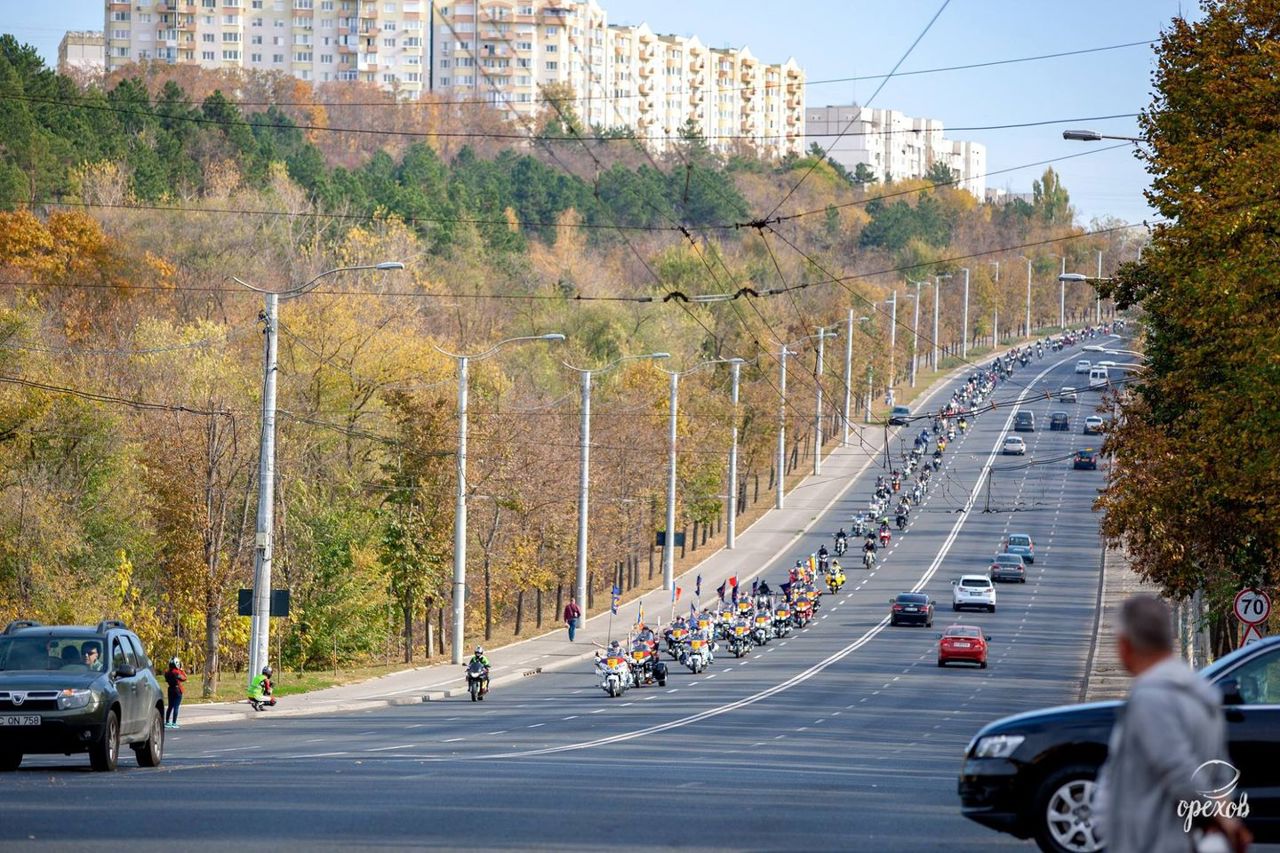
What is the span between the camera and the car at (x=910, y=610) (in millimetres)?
67688

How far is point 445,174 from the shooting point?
156250 mm

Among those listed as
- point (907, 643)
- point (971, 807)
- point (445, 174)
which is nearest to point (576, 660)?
point (907, 643)

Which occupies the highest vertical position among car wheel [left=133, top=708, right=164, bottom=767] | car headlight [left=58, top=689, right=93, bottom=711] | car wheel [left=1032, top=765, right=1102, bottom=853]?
car wheel [left=1032, top=765, right=1102, bottom=853]

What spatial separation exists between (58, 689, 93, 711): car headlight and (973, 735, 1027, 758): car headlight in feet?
34.4

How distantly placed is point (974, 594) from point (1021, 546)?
712 inches

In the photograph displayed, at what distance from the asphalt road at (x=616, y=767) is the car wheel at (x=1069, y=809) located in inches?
57.0

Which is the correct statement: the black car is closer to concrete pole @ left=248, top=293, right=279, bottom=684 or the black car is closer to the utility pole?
concrete pole @ left=248, top=293, right=279, bottom=684

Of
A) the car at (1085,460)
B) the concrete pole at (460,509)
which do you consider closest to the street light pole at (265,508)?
the concrete pole at (460,509)

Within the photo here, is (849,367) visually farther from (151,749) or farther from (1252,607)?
(151,749)

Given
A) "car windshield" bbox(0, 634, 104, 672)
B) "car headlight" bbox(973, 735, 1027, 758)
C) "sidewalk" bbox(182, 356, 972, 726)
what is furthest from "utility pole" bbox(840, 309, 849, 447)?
"car headlight" bbox(973, 735, 1027, 758)

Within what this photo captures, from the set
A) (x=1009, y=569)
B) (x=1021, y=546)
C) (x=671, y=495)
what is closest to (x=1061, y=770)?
(x=671, y=495)

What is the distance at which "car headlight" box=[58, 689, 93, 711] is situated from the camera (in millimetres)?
19062

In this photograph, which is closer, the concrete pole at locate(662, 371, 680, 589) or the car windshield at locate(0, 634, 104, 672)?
the car windshield at locate(0, 634, 104, 672)

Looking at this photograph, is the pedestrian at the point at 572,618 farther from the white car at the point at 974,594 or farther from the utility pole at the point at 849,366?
the utility pole at the point at 849,366
